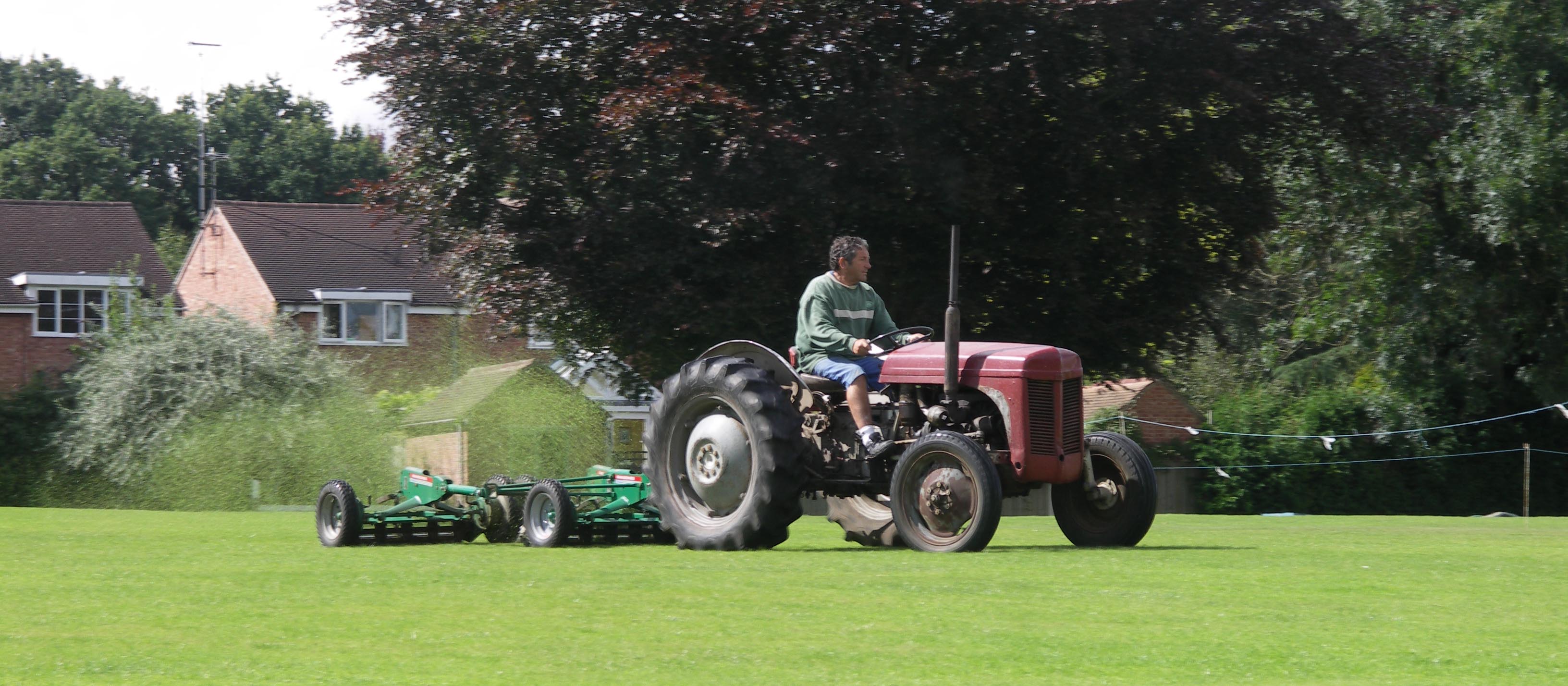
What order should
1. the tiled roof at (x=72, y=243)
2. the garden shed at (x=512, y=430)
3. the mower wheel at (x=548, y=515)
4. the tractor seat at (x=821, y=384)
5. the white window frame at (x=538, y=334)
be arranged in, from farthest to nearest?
the tiled roof at (x=72, y=243)
the garden shed at (x=512, y=430)
the white window frame at (x=538, y=334)
the mower wheel at (x=548, y=515)
the tractor seat at (x=821, y=384)

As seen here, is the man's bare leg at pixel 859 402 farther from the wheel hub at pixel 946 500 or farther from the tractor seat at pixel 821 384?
the wheel hub at pixel 946 500

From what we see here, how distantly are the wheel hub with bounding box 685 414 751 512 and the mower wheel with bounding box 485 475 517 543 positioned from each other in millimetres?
1620

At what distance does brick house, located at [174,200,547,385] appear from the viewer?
5247 cm

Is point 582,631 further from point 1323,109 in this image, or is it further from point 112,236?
point 112,236

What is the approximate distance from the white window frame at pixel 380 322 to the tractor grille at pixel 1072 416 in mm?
43591

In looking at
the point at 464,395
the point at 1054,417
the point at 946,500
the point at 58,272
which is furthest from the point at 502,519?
the point at 58,272

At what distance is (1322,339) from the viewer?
111 feet

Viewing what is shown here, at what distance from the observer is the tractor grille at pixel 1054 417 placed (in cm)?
1077

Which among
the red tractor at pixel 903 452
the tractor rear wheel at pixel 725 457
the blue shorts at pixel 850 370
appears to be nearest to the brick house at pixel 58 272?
the tractor rear wheel at pixel 725 457

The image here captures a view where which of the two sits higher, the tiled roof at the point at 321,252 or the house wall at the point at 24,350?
the tiled roof at the point at 321,252

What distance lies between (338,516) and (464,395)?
95.5ft

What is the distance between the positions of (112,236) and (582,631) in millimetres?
50592

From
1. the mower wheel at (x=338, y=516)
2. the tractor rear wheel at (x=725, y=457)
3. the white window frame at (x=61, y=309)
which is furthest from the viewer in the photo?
the white window frame at (x=61, y=309)

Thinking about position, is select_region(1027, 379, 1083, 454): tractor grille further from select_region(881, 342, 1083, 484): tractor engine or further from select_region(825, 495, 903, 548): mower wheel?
select_region(825, 495, 903, 548): mower wheel
